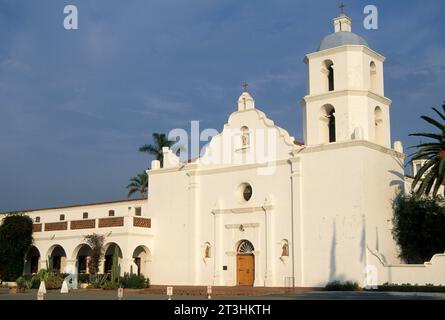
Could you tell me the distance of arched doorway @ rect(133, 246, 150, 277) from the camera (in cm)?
4259

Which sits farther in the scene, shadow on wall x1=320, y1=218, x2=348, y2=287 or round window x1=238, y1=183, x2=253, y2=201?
round window x1=238, y1=183, x2=253, y2=201

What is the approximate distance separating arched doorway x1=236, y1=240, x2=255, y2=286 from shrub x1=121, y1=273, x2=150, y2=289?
6.60m

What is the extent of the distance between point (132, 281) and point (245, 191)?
9346 millimetres

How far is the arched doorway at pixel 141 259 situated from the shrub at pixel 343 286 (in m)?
14.2

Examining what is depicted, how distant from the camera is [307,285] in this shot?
114ft

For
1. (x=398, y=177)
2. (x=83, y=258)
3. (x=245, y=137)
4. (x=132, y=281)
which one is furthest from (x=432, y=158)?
(x=83, y=258)

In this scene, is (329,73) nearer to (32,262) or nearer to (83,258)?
(83,258)

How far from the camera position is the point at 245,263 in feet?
125

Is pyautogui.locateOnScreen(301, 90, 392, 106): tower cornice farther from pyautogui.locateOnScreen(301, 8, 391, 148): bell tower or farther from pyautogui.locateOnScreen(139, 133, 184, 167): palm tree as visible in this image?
pyautogui.locateOnScreen(139, 133, 184, 167): palm tree

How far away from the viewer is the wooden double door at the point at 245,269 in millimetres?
37781

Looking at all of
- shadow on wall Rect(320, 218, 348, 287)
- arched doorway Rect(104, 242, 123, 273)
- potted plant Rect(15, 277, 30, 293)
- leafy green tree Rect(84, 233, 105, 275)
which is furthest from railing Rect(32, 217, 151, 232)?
shadow on wall Rect(320, 218, 348, 287)

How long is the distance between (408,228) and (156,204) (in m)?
17.3

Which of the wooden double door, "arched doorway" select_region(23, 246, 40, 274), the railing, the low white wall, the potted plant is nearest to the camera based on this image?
the low white wall

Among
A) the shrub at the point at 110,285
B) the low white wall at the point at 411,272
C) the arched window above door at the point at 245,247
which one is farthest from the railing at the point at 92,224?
the low white wall at the point at 411,272
